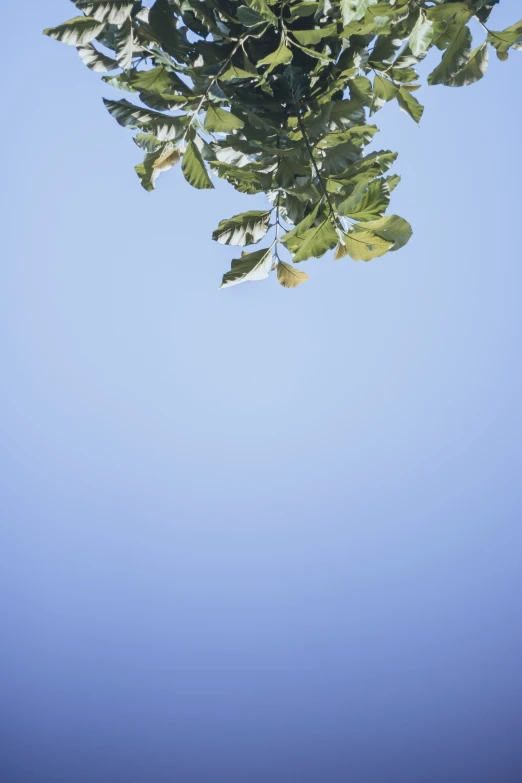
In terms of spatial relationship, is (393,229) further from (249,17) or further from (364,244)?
(249,17)

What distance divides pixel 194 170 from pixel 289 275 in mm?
125

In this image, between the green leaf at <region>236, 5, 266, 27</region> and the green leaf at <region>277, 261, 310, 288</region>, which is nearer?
the green leaf at <region>236, 5, 266, 27</region>

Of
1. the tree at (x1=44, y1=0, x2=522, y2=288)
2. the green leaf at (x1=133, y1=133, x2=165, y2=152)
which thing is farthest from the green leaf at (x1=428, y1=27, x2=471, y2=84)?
the green leaf at (x1=133, y1=133, x2=165, y2=152)

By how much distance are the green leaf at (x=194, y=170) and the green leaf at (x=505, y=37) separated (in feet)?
0.69

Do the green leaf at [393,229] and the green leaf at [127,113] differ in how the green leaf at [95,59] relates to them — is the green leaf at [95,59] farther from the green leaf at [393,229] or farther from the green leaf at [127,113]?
the green leaf at [393,229]

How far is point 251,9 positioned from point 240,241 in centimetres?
14

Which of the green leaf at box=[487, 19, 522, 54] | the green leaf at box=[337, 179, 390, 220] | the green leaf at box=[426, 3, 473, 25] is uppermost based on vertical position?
the green leaf at box=[487, 19, 522, 54]

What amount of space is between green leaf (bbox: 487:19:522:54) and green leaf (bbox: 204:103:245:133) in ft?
0.58

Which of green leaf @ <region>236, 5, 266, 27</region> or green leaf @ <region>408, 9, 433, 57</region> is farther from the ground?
green leaf @ <region>408, 9, 433, 57</region>

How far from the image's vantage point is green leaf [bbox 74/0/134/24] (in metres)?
0.34

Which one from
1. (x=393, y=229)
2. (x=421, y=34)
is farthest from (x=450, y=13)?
(x=393, y=229)

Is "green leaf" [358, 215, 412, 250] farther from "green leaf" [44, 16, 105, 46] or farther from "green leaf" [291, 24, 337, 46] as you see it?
"green leaf" [44, 16, 105, 46]

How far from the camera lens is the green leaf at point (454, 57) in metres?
0.35

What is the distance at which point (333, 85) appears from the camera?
367 mm
